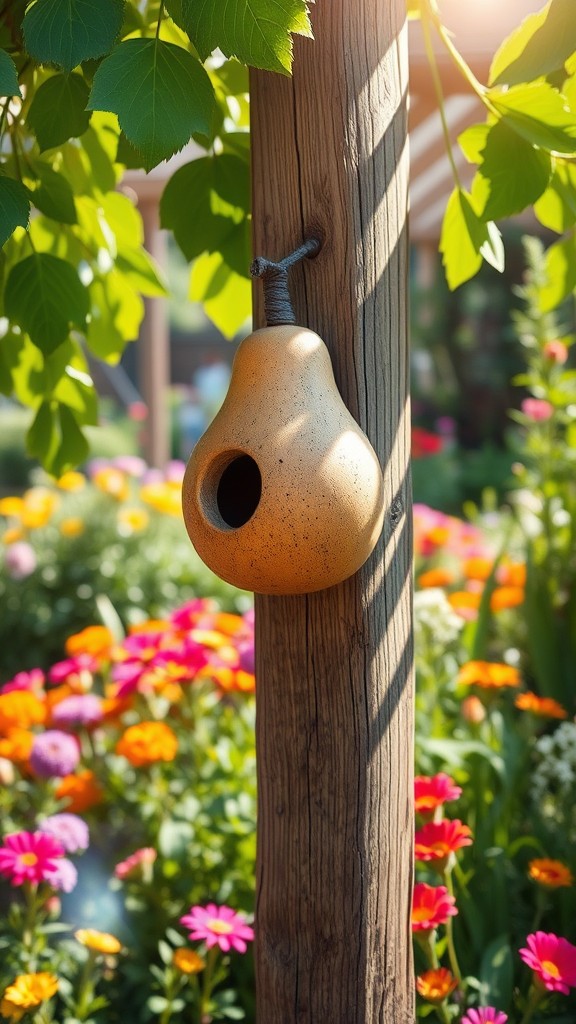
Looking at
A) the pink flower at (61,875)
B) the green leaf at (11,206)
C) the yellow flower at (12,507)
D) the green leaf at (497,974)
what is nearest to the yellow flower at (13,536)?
the yellow flower at (12,507)

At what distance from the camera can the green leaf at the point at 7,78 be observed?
83 centimetres

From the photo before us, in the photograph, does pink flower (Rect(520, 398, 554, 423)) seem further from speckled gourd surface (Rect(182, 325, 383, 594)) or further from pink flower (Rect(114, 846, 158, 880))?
speckled gourd surface (Rect(182, 325, 383, 594))

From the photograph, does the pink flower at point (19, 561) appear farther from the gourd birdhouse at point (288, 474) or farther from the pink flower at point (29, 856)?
the gourd birdhouse at point (288, 474)

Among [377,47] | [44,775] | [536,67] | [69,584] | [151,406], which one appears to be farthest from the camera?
[151,406]

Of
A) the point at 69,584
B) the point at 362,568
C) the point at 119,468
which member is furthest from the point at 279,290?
the point at 119,468

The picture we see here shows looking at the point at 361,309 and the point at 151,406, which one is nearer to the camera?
the point at 361,309

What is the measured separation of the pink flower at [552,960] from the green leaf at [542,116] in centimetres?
98

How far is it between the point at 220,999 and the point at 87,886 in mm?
449

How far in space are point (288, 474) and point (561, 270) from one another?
0.68m

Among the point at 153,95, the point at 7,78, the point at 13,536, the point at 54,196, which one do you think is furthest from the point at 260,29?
the point at 13,536

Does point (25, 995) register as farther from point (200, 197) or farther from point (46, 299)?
point (200, 197)

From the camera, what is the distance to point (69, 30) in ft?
2.89

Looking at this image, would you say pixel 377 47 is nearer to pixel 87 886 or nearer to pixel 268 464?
pixel 268 464

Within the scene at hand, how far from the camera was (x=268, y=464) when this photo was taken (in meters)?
1.03
